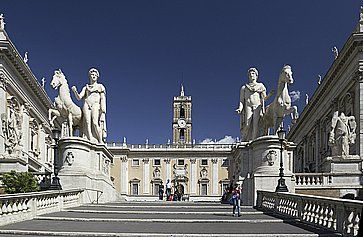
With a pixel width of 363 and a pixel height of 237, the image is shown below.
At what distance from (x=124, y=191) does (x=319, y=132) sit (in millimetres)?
37370

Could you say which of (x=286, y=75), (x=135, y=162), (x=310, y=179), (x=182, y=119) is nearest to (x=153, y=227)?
(x=286, y=75)

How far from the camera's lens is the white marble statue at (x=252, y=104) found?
23.9 m

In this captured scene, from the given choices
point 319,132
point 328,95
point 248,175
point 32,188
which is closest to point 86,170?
point 32,188

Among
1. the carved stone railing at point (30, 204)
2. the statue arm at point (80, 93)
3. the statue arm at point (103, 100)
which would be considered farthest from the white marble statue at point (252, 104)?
the carved stone railing at point (30, 204)

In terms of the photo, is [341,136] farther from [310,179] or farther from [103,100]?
[103,100]

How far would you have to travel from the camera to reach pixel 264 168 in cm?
2133

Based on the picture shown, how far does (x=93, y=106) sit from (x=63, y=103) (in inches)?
66.6

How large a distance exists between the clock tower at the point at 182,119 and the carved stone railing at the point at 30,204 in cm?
8485

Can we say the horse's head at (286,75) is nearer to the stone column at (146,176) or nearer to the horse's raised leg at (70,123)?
the horse's raised leg at (70,123)

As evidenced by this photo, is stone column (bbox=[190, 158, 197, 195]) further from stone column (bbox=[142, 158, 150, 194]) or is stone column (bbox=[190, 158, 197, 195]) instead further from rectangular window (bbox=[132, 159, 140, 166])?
rectangular window (bbox=[132, 159, 140, 166])

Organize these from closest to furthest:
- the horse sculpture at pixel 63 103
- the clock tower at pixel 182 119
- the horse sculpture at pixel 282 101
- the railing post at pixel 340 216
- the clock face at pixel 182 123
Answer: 1. the railing post at pixel 340 216
2. the horse sculpture at pixel 282 101
3. the horse sculpture at pixel 63 103
4. the clock tower at pixel 182 119
5. the clock face at pixel 182 123

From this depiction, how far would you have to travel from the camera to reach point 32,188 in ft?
73.1

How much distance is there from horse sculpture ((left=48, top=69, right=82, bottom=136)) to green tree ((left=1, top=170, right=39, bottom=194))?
274cm

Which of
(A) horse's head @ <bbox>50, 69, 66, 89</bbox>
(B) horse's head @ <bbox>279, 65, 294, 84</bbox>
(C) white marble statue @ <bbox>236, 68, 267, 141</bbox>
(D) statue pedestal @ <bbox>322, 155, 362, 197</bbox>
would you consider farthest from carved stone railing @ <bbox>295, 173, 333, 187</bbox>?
(A) horse's head @ <bbox>50, 69, 66, 89</bbox>
